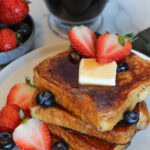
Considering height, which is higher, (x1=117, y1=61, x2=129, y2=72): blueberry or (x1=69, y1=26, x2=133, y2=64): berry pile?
(x1=69, y1=26, x2=133, y2=64): berry pile

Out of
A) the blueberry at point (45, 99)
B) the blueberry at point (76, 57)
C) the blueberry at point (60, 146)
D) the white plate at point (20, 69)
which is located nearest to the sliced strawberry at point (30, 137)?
the blueberry at point (60, 146)

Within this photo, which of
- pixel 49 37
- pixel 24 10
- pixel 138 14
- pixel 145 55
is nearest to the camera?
pixel 145 55

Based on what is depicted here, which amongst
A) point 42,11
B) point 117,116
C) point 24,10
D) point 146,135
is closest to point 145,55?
point 146,135

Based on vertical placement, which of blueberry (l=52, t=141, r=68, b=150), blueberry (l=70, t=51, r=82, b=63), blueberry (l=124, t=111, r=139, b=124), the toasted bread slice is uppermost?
blueberry (l=70, t=51, r=82, b=63)

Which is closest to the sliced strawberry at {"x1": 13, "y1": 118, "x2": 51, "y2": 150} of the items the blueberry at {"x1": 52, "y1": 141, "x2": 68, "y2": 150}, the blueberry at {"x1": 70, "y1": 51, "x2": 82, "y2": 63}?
the blueberry at {"x1": 52, "y1": 141, "x2": 68, "y2": 150}

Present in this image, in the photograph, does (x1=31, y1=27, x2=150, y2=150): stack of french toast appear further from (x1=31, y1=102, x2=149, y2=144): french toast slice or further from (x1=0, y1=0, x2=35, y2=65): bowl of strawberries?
(x1=0, y1=0, x2=35, y2=65): bowl of strawberries

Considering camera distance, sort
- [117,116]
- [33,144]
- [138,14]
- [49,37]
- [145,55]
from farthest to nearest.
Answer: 1. [138,14]
2. [49,37]
3. [145,55]
4. [33,144]
5. [117,116]

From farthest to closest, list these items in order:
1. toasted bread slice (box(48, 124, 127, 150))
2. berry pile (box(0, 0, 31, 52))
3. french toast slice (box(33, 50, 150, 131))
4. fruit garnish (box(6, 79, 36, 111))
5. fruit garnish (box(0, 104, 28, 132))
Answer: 1. berry pile (box(0, 0, 31, 52))
2. fruit garnish (box(6, 79, 36, 111))
3. fruit garnish (box(0, 104, 28, 132))
4. toasted bread slice (box(48, 124, 127, 150))
5. french toast slice (box(33, 50, 150, 131))

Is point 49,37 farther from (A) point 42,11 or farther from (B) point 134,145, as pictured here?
(B) point 134,145
